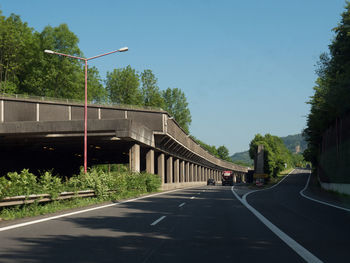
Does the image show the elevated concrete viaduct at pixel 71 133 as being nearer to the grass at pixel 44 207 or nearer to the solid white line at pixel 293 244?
the grass at pixel 44 207

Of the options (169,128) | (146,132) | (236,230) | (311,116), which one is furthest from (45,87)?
(236,230)

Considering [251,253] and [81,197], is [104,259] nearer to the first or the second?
[251,253]

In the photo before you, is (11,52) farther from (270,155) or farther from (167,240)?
(270,155)

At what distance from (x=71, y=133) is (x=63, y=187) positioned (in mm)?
21257

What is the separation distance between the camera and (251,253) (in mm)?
7383

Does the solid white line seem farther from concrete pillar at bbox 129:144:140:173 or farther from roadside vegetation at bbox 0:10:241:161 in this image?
roadside vegetation at bbox 0:10:241:161

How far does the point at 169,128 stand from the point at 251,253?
40.8 metres

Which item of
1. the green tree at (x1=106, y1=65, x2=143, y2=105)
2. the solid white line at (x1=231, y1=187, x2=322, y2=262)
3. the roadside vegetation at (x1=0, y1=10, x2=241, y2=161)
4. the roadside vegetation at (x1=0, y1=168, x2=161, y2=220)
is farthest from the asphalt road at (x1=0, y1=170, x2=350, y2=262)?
the green tree at (x1=106, y1=65, x2=143, y2=105)

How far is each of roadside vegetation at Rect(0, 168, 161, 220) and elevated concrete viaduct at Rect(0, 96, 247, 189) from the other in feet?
21.6

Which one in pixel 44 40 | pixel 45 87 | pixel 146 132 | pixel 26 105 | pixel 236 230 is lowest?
pixel 236 230

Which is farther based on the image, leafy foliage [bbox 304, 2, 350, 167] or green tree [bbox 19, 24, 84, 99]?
green tree [bbox 19, 24, 84, 99]

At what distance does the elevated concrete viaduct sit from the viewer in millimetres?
36875

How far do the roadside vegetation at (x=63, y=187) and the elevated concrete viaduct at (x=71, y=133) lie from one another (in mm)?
6577

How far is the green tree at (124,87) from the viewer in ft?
300
